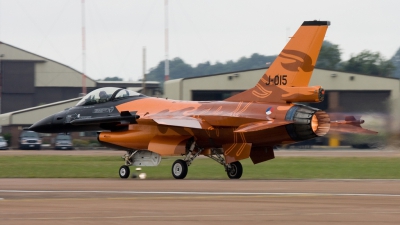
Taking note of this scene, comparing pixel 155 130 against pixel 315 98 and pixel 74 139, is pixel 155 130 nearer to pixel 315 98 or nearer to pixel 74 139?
pixel 315 98

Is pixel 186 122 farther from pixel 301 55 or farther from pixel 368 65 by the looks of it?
pixel 368 65

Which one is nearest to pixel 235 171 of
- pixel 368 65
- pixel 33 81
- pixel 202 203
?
pixel 202 203

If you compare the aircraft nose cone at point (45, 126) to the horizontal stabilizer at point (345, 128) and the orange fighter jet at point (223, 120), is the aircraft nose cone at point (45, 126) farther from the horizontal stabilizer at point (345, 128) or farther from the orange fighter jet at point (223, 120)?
the horizontal stabilizer at point (345, 128)

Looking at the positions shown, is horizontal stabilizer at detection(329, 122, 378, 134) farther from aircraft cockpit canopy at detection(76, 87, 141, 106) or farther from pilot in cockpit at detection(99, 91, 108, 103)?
pilot in cockpit at detection(99, 91, 108, 103)

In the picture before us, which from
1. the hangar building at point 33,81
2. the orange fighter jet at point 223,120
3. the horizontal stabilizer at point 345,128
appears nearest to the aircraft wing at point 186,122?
the orange fighter jet at point 223,120

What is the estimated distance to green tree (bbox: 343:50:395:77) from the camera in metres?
99.9

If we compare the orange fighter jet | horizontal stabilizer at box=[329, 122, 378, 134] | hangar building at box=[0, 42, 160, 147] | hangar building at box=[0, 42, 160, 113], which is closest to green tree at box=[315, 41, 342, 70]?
hangar building at box=[0, 42, 160, 113]

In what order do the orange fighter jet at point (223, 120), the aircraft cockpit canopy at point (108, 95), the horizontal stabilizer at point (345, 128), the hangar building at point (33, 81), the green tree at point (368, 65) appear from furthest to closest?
the green tree at point (368, 65) < the hangar building at point (33, 81) < the aircraft cockpit canopy at point (108, 95) < the horizontal stabilizer at point (345, 128) < the orange fighter jet at point (223, 120)

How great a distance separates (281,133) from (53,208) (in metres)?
9.46

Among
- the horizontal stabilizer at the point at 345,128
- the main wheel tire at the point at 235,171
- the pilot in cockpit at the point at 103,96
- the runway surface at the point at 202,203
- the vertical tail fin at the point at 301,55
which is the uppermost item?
the vertical tail fin at the point at 301,55

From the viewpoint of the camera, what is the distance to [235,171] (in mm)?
22969

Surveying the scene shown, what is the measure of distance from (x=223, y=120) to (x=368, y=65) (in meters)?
82.6

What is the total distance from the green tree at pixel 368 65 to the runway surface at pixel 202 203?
8364 cm

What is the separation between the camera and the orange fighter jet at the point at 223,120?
20.9m
